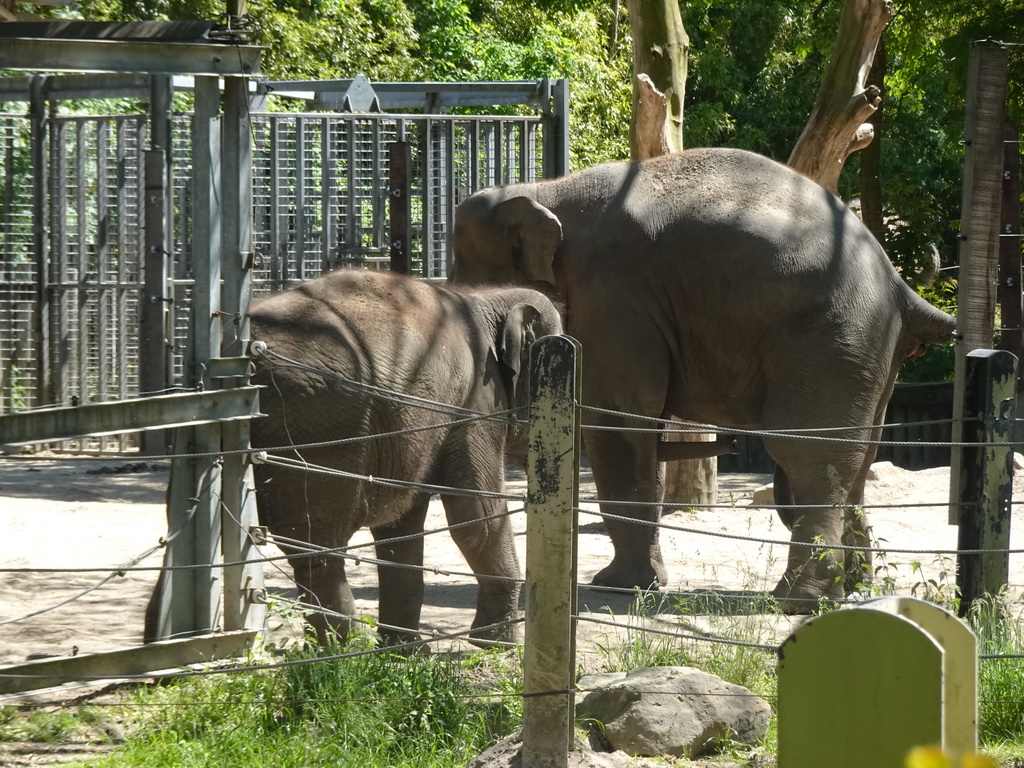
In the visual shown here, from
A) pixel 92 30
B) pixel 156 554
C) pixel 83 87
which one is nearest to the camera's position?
pixel 92 30

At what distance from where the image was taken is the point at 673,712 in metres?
4.61

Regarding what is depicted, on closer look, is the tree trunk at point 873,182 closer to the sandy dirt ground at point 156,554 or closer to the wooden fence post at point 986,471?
the sandy dirt ground at point 156,554

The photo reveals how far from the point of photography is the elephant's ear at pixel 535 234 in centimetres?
807

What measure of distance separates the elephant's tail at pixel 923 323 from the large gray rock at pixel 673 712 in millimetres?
3511

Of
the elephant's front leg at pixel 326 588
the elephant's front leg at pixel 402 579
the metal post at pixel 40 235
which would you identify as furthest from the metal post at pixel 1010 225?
the metal post at pixel 40 235

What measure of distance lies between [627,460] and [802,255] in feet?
5.02

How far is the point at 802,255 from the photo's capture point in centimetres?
745

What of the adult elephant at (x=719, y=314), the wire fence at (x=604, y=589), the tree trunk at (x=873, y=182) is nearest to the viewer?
the wire fence at (x=604, y=589)

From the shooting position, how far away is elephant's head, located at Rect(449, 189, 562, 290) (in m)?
8.09

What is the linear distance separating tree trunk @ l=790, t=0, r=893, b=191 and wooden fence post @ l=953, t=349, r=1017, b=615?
4918 millimetres

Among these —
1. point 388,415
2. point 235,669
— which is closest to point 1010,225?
point 388,415

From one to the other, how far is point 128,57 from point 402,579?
2669 mm

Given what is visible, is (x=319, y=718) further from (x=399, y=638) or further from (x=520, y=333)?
(x=520, y=333)

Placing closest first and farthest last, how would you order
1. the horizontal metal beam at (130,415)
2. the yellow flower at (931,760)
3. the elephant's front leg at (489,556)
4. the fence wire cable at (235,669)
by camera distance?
1. the yellow flower at (931,760)
2. the horizontal metal beam at (130,415)
3. the fence wire cable at (235,669)
4. the elephant's front leg at (489,556)
